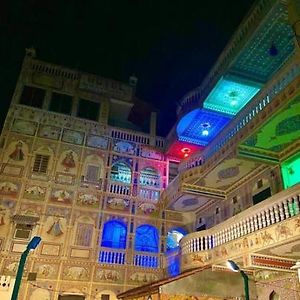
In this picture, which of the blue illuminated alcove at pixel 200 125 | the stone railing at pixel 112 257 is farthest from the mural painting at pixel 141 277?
the blue illuminated alcove at pixel 200 125

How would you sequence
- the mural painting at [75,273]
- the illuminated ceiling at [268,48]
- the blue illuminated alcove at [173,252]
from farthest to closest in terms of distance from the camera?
1. the blue illuminated alcove at [173,252]
2. the mural painting at [75,273]
3. the illuminated ceiling at [268,48]

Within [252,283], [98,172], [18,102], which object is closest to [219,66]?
[98,172]

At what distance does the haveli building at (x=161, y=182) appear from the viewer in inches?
465

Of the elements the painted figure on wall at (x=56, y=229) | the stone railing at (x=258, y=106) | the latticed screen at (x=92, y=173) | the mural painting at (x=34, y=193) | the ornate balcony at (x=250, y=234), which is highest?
the latticed screen at (x=92, y=173)

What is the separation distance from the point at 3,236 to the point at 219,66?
14827 millimetres

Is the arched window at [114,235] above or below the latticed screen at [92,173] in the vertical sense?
below

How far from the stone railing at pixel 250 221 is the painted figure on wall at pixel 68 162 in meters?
8.54

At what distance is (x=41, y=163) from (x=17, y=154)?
145 centimetres

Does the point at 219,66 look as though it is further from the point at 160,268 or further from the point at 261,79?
the point at 160,268

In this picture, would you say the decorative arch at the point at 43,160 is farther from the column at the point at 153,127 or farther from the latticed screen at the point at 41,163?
the column at the point at 153,127

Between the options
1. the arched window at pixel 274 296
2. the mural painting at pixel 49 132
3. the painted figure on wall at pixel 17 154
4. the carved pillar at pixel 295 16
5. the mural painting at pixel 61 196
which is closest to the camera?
the carved pillar at pixel 295 16

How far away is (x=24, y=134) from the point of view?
20.0m

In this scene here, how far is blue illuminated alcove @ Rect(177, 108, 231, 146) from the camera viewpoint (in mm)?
19328

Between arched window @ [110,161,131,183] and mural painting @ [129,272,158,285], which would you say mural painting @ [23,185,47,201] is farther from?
mural painting @ [129,272,158,285]
